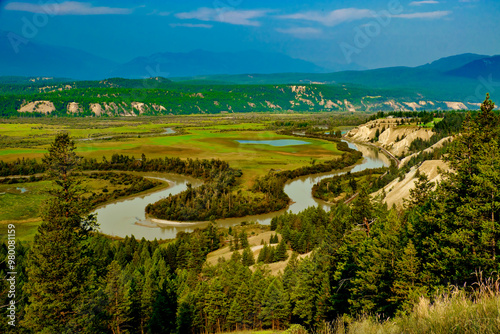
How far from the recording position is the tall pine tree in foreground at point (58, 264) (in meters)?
16.4

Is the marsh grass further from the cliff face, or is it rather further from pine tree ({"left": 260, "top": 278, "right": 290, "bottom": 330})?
the cliff face

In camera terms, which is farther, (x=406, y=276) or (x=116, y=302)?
(x=116, y=302)

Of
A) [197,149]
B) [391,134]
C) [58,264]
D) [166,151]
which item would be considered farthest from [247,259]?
[391,134]

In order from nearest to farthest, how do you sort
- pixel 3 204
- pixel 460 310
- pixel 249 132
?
pixel 460 310 < pixel 3 204 < pixel 249 132

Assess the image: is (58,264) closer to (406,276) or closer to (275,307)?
(275,307)

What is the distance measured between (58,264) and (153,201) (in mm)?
48196

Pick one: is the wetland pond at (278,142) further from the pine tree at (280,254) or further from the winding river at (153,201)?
the pine tree at (280,254)

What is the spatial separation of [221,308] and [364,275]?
10982 mm

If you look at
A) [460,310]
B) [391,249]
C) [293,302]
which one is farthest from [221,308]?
[460,310]

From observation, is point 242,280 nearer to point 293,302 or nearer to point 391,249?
point 293,302

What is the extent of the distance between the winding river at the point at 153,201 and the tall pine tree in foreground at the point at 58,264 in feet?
103

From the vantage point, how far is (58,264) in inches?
660

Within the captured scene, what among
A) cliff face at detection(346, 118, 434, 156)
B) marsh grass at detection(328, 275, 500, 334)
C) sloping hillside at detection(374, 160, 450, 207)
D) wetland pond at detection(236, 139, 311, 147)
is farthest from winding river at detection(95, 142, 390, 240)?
wetland pond at detection(236, 139, 311, 147)

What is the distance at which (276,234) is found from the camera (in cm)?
4406
